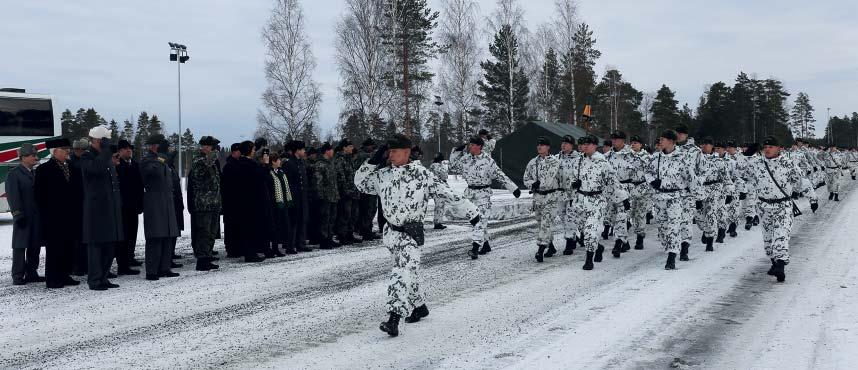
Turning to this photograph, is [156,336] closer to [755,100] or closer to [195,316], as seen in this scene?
[195,316]

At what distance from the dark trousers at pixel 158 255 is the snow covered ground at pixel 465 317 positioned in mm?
298

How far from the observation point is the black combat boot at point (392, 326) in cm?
615

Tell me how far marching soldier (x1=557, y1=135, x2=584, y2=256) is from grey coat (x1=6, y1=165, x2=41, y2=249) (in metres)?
8.31

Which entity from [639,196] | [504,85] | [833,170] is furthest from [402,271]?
[504,85]

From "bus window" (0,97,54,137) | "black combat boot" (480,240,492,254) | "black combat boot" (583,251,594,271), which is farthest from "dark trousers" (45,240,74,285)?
"bus window" (0,97,54,137)

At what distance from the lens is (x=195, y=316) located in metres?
7.14

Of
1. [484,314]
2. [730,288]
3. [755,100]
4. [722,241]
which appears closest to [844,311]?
[730,288]

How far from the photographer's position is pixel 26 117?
19422mm

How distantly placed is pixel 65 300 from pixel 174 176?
341 centimetres

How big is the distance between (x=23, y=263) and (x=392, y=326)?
6.30 metres

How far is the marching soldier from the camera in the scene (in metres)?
11.0

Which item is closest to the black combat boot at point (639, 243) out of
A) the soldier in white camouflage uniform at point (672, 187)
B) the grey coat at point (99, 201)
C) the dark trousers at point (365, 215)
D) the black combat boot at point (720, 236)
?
the soldier in white camouflage uniform at point (672, 187)

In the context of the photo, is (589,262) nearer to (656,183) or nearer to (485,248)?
(656,183)

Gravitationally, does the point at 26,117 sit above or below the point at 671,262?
above
